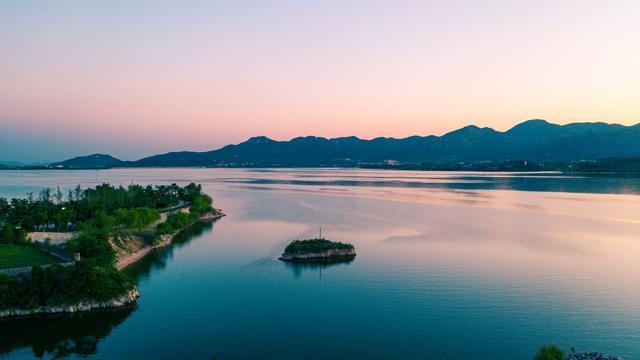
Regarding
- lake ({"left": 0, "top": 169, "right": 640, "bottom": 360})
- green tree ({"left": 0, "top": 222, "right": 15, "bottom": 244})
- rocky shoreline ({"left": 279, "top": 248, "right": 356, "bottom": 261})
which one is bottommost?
lake ({"left": 0, "top": 169, "right": 640, "bottom": 360})

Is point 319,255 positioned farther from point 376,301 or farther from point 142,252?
point 142,252

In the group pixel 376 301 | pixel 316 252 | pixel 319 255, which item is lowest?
pixel 376 301

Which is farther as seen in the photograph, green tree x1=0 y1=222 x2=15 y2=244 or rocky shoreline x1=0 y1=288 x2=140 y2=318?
green tree x1=0 y1=222 x2=15 y2=244

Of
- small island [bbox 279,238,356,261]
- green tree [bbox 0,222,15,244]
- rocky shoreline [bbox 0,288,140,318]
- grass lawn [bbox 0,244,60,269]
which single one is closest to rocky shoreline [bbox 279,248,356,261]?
small island [bbox 279,238,356,261]

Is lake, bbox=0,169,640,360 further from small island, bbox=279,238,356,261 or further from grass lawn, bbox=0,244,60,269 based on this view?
grass lawn, bbox=0,244,60,269

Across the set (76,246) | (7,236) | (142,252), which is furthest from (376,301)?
(7,236)

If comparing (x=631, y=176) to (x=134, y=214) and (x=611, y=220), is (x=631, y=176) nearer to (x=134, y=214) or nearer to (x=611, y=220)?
(x=611, y=220)
